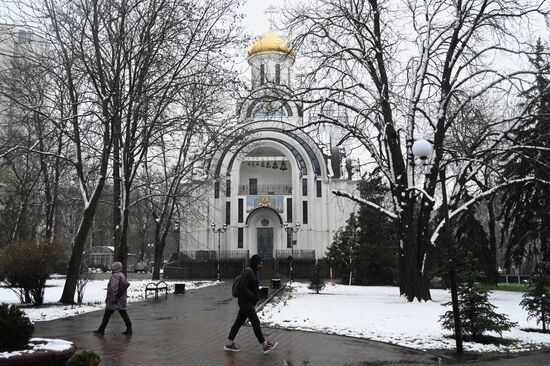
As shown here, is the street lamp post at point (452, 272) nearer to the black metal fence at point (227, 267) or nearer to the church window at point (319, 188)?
the black metal fence at point (227, 267)

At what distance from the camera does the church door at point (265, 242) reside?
47.6m

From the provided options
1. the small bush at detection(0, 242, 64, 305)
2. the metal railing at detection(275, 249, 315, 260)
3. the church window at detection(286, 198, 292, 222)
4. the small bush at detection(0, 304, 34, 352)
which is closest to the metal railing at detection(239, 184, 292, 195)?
the church window at detection(286, 198, 292, 222)

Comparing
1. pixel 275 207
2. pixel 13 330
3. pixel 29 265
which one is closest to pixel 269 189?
pixel 275 207

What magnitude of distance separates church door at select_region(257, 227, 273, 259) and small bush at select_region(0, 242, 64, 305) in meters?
32.2

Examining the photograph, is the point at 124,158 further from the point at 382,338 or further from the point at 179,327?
the point at 382,338

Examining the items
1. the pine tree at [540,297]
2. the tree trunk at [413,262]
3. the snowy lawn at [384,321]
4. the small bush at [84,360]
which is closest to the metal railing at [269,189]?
the tree trunk at [413,262]

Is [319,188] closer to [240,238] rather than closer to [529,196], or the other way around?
[240,238]

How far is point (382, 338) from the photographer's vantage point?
10195 millimetres

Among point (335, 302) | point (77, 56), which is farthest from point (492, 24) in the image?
point (77, 56)

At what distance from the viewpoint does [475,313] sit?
31.9 feet

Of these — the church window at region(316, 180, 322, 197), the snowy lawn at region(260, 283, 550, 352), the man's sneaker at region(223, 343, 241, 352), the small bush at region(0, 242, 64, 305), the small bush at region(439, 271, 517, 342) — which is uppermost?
the church window at region(316, 180, 322, 197)

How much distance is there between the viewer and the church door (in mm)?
47594

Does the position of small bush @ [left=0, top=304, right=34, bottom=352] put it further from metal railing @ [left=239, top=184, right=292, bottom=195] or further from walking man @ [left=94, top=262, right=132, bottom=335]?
metal railing @ [left=239, top=184, right=292, bottom=195]

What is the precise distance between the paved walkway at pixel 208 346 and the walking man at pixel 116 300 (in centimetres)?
23
